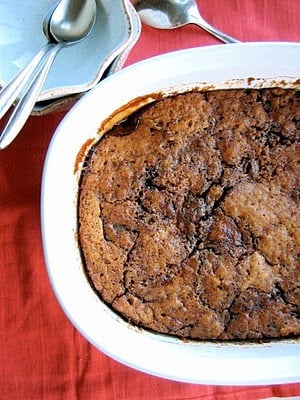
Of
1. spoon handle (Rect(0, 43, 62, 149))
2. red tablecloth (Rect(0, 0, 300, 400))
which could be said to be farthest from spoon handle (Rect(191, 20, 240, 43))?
spoon handle (Rect(0, 43, 62, 149))

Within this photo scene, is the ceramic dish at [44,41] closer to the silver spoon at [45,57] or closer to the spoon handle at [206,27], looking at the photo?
the silver spoon at [45,57]

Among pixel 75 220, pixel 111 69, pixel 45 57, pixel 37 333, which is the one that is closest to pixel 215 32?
pixel 111 69

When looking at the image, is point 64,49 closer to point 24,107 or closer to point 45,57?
point 45,57

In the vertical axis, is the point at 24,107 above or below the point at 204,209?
above

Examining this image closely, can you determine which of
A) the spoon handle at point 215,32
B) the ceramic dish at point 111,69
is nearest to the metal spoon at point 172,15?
the spoon handle at point 215,32

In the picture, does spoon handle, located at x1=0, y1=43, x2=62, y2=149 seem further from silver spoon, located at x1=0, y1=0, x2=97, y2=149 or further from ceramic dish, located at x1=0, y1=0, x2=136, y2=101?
ceramic dish, located at x1=0, y1=0, x2=136, y2=101

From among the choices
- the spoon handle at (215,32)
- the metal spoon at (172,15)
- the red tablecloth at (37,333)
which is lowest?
the red tablecloth at (37,333)
